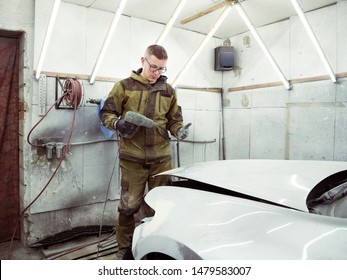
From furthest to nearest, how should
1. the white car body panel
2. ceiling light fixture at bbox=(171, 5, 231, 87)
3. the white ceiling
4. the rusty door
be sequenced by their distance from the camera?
the white ceiling, the rusty door, ceiling light fixture at bbox=(171, 5, 231, 87), the white car body panel

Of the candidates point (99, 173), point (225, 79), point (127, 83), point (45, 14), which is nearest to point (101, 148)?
point (99, 173)

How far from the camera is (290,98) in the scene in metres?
3.96

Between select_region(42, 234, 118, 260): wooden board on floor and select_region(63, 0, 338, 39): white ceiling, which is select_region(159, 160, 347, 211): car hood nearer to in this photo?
select_region(42, 234, 118, 260): wooden board on floor

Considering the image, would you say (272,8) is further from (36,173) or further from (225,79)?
(36,173)

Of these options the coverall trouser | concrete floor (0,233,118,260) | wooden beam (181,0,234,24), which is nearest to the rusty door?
concrete floor (0,233,118,260)

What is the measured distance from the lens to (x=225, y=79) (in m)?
4.93

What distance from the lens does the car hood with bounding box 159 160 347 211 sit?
4.33ft

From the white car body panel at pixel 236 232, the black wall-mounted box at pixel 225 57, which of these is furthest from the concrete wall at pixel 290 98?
the white car body panel at pixel 236 232

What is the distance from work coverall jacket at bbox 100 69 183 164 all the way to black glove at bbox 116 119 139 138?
0.42 feet

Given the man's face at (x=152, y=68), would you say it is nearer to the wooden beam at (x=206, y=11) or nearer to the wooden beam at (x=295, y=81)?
the wooden beam at (x=206, y=11)

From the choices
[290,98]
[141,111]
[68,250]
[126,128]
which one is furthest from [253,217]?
[290,98]

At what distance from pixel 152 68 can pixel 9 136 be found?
210cm

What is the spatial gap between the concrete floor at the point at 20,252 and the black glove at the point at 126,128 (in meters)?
1.79

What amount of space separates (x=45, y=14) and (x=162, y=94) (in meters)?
1.81
